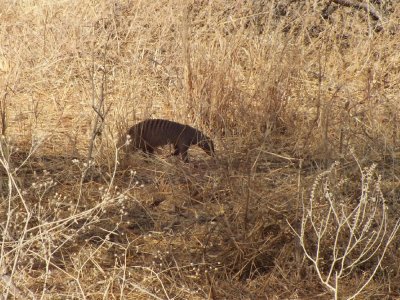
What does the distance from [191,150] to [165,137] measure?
0.38m

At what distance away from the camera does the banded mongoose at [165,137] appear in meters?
3.90

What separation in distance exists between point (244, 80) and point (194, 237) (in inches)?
73.8

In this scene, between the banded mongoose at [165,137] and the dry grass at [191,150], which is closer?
the dry grass at [191,150]

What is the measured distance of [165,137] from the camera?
3920mm

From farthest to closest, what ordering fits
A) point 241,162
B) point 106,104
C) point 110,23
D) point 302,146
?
point 110,23 → point 106,104 → point 302,146 → point 241,162

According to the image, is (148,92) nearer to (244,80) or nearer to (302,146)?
(244,80)

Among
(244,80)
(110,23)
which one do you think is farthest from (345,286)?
(110,23)

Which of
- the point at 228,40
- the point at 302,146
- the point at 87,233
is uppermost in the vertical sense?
the point at 228,40

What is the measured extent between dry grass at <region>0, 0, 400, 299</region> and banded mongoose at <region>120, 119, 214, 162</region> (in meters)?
0.10

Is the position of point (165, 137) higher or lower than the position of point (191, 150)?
higher

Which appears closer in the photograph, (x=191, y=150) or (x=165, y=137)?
(x=165, y=137)

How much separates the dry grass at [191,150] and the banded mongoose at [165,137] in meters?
0.10

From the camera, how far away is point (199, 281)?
273 centimetres

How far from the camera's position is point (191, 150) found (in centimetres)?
427
